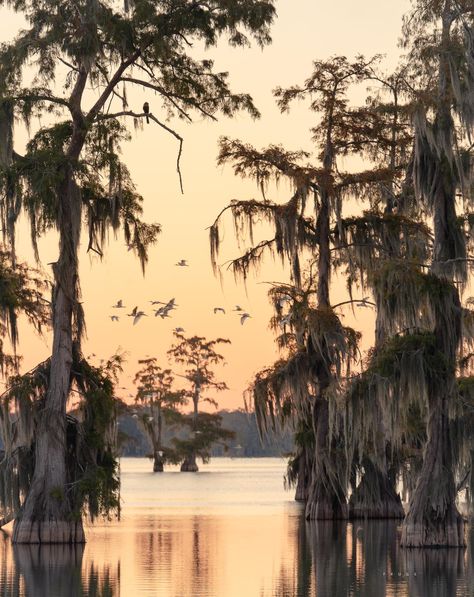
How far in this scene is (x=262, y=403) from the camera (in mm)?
39312

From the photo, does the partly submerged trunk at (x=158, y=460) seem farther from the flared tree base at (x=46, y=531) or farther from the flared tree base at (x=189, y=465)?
the flared tree base at (x=46, y=531)

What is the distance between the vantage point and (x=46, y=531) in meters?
30.5

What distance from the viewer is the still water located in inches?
912

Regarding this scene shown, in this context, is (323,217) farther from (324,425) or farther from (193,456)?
(193,456)

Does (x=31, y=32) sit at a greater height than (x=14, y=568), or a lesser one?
greater

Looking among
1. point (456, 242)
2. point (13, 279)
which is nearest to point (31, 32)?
point (13, 279)

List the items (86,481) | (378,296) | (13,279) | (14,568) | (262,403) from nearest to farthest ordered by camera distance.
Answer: (14,568), (378,296), (86,481), (13,279), (262,403)

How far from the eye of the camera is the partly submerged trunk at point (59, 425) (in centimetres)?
3062

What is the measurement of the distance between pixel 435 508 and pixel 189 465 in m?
96.7

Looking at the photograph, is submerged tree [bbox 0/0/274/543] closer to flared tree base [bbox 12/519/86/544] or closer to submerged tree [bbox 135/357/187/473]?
flared tree base [bbox 12/519/86/544]

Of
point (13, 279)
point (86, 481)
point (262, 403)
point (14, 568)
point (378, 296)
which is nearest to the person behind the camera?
point (14, 568)

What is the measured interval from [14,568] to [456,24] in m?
13.8

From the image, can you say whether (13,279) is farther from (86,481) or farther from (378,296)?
(378,296)

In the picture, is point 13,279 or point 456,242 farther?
point 13,279
